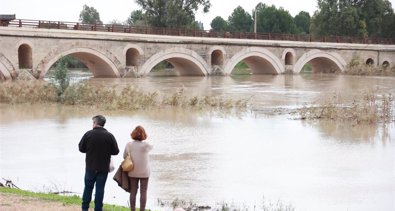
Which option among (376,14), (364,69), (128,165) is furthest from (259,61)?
(128,165)

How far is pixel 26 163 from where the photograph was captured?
41.2ft

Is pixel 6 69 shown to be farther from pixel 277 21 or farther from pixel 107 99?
pixel 277 21

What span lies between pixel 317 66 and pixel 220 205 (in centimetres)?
5040

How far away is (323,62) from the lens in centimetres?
5669

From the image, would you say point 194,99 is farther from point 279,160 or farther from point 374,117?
point 279,160

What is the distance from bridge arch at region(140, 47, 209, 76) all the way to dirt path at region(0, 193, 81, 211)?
107ft

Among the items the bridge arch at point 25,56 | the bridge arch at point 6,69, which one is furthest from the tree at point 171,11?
the bridge arch at point 6,69

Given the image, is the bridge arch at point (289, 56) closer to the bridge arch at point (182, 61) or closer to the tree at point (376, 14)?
the bridge arch at point (182, 61)

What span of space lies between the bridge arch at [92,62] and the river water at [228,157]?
44.1 ft

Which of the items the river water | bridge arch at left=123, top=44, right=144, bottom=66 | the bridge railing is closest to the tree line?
the bridge railing

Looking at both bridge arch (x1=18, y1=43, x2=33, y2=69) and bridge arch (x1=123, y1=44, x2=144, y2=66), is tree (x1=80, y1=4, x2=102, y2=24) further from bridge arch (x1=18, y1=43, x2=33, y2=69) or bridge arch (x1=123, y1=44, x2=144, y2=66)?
bridge arch (x1=18, y1=43, x2=33, y2=69)

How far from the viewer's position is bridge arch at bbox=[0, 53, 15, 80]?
3256 centimetres

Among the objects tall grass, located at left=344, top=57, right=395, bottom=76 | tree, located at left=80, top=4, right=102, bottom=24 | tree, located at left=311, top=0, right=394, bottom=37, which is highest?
tree, located at left=80, top=4, right=102, bottom=24

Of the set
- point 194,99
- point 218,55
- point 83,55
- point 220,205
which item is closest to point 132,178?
point 220,205
